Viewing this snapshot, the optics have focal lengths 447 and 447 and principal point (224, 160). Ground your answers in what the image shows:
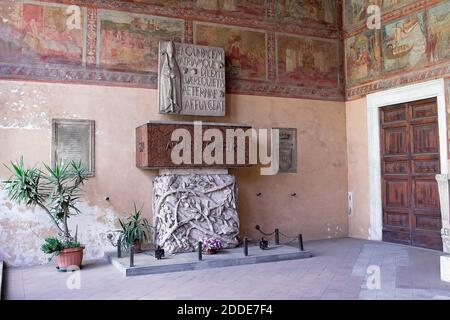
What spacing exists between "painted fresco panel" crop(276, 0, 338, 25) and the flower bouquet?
5494 mm

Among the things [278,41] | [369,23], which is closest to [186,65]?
[278,41]

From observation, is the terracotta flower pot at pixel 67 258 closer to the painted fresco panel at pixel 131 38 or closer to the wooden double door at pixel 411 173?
the painted fresco panel at pixel 131 38

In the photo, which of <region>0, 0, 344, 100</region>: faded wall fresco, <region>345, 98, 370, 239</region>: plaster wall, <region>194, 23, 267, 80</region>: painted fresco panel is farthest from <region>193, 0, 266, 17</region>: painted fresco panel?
<region>345, 98, 370, 239</region>: plaster wall

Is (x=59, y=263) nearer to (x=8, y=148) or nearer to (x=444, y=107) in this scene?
(x=8, y=148)

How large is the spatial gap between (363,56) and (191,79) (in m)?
4.21

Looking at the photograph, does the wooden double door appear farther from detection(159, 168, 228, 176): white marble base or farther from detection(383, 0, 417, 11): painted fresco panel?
detection(159, 168, 228, 176): white marble base

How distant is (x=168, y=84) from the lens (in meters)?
8.80

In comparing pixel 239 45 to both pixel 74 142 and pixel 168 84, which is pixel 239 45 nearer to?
pixel 168 84

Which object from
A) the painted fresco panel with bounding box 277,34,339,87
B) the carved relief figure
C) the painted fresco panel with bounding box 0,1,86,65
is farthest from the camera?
the painted fresco panel with bounding box 277,34,339,87

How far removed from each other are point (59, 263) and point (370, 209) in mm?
6645

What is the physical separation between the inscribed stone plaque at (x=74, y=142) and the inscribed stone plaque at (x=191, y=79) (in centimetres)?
148

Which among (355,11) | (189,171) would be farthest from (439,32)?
(189,171)

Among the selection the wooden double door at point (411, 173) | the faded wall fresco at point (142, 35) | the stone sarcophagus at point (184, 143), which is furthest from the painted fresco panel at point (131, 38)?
the wooden double door at point (411, 173)

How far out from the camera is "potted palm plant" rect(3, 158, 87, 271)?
7.14 metres
